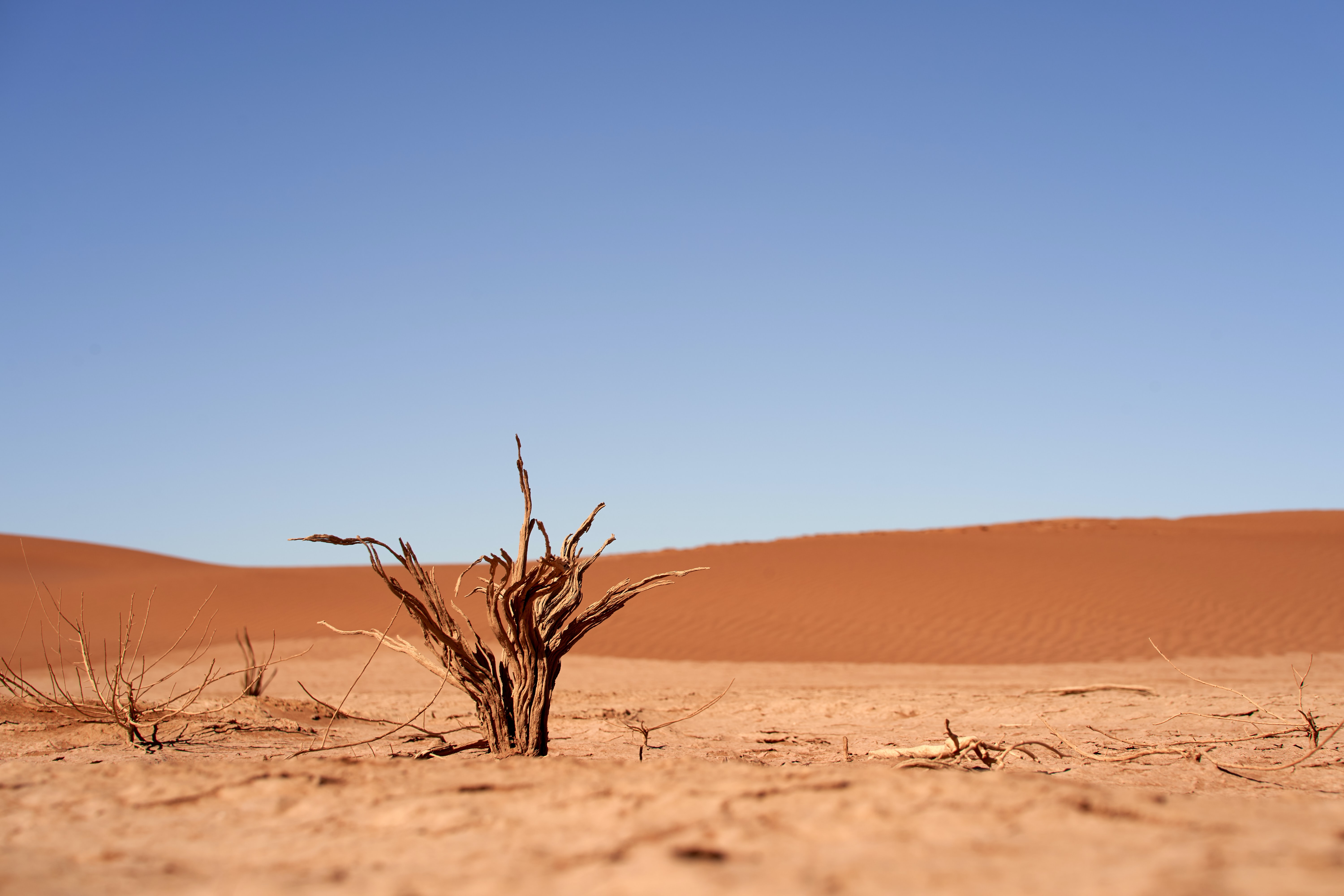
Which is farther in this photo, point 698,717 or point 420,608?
point 698,717

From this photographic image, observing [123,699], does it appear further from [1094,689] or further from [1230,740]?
[1094,689]

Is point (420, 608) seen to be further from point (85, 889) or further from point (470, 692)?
point (85, 889)

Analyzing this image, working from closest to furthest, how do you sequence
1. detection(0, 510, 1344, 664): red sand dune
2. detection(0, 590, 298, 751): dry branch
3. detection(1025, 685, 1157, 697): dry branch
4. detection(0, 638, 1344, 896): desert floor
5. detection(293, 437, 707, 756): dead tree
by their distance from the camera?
detection(0, 638, 1344, 896): desert floor → detection(293, 437, 707, 756): dead tree → detection(0, 590, 298, 751): dry branch → detection(1025, 685, 1157, 697): dry branch → detection(0, 510, 1344, 664): red sand dune

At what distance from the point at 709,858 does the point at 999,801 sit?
2.43 feet

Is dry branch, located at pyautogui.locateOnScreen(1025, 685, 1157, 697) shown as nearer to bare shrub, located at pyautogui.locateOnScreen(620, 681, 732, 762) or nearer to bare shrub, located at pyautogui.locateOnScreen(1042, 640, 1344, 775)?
bare shrub, located at pyautogui.locateOnScreen(1042, 640, 1344, 775)

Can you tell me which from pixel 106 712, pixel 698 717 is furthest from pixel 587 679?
pixel 106 712

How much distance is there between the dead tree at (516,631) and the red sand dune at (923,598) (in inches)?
325

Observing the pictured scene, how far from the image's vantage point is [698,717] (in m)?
6.19

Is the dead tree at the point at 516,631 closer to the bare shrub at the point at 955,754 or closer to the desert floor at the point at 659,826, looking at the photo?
the desert floor at the point at 659,826

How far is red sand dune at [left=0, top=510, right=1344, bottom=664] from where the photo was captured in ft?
45.2

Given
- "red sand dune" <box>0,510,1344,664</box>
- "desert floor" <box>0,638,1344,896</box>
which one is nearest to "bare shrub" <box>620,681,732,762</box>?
"desert floor" <box>0,638,1344,896</box>

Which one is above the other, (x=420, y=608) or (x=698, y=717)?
(x=420, y=608)

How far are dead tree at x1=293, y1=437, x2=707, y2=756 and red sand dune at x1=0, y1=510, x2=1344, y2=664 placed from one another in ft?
27.1

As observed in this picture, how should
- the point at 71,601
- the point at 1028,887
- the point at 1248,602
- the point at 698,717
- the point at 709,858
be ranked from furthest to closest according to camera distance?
1. the point at 71,601
2. the point at 1248,602
3. the point at 698,717
4. the point at 709,858
5. the point at 1028,887
